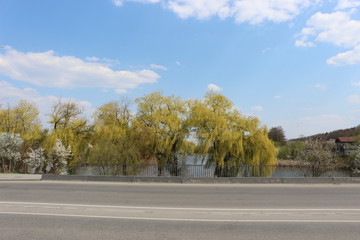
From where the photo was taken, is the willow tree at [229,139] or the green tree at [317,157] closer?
the green tree at [317,157]

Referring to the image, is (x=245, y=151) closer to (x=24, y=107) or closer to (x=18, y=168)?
(x=18, y=168)

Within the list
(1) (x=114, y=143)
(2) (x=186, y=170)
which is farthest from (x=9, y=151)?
(2) (x=186, y=170)

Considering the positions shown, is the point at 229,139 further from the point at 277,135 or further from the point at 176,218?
the point at 277,135

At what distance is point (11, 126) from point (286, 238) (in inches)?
1322

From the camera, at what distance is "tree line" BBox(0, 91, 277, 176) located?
24266 millimetres

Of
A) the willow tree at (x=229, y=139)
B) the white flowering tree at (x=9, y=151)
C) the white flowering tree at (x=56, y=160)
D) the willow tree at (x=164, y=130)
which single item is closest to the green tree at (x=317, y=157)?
the willow tree at (x=229, y=139)

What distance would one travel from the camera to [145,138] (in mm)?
26516

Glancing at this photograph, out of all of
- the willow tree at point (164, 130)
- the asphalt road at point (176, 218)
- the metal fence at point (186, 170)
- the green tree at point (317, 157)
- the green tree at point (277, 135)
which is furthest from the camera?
the green tree at point (277, 135)

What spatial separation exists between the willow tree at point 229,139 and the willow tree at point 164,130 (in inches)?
56.9

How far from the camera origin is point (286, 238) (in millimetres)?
5508

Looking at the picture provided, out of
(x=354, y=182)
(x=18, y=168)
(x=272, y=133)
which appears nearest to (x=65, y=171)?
(x=18, y=168)

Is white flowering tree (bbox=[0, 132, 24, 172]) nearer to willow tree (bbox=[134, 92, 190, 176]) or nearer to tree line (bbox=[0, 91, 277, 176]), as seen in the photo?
tree line (bbox=[0, 91, 277, 176])

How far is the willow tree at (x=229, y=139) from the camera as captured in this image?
84.6ft

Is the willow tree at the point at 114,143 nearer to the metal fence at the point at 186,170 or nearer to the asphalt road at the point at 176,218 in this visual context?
the metal fence at the point at 186,170
